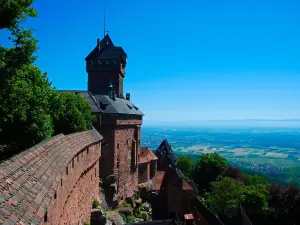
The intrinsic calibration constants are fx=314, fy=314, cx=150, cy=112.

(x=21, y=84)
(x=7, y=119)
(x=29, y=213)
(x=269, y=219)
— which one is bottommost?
(x=269, y=219)

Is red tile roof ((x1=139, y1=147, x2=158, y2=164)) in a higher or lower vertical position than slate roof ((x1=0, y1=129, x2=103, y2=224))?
lower

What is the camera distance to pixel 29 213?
502 cm

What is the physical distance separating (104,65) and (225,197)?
77.7 feet

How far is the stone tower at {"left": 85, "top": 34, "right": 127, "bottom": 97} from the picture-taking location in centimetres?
3769

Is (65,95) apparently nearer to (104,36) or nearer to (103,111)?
(103,111)

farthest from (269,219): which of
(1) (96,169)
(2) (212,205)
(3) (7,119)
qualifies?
(3) (7,119)

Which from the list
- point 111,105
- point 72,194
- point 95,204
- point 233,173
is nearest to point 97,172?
point 95,204

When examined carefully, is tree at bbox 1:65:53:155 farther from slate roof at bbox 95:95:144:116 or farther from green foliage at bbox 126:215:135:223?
green foliage at bbox 126:215:135:223

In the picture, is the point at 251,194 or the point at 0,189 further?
the point at 251,194

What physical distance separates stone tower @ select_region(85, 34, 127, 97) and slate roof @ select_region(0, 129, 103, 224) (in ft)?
96.1

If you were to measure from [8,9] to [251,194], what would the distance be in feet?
119

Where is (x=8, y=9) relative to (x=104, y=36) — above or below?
below

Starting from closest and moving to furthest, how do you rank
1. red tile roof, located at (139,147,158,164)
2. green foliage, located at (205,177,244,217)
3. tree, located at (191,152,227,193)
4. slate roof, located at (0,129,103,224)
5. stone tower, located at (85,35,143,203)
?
slate roof, located at (0,129,103,224) → stone tower, located at (85,35,143,203) → green foliage, located at (205,177,244,217) → red tile roof, located at (139,147,158,164) → tree, located at (191,152,227,193)

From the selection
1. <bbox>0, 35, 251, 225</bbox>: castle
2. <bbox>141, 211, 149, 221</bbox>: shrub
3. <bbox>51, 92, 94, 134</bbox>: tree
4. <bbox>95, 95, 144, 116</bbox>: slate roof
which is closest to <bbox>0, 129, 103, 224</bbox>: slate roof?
<bbox>0, 35, 251, 225</bbox>: castle
